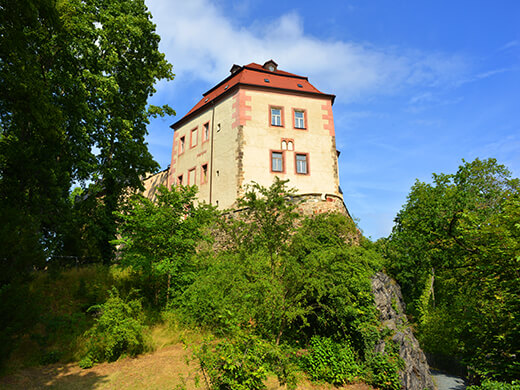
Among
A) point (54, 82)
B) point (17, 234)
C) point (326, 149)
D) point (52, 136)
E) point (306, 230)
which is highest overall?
point (326, 149)

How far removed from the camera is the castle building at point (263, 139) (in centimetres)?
2183

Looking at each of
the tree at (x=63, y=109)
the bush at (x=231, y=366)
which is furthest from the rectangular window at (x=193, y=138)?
the bush at (x=231, y=366)

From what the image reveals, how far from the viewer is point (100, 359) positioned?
9.67m

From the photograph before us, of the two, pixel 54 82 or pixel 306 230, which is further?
pixel 306 230

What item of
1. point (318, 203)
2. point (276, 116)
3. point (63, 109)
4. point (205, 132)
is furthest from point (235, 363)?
point (205, 132)

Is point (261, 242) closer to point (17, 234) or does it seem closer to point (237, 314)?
point (237, 314)

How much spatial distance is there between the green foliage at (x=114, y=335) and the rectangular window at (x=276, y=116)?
16.3 meters

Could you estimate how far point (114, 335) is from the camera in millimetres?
9742

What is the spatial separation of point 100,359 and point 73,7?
1285cm

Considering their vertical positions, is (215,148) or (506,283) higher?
(215,148)

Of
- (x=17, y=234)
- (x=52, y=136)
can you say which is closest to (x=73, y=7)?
(x=52, y=136)

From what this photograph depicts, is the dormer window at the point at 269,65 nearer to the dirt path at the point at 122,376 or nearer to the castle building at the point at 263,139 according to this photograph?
the castle building at the point at 263,139

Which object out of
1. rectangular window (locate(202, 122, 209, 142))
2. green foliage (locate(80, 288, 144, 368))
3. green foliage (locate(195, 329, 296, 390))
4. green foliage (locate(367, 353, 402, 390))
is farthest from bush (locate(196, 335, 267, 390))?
rectangular window (locate(202, 122, 209, 142))

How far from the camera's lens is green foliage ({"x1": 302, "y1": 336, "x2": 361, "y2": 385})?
10.2 meters
